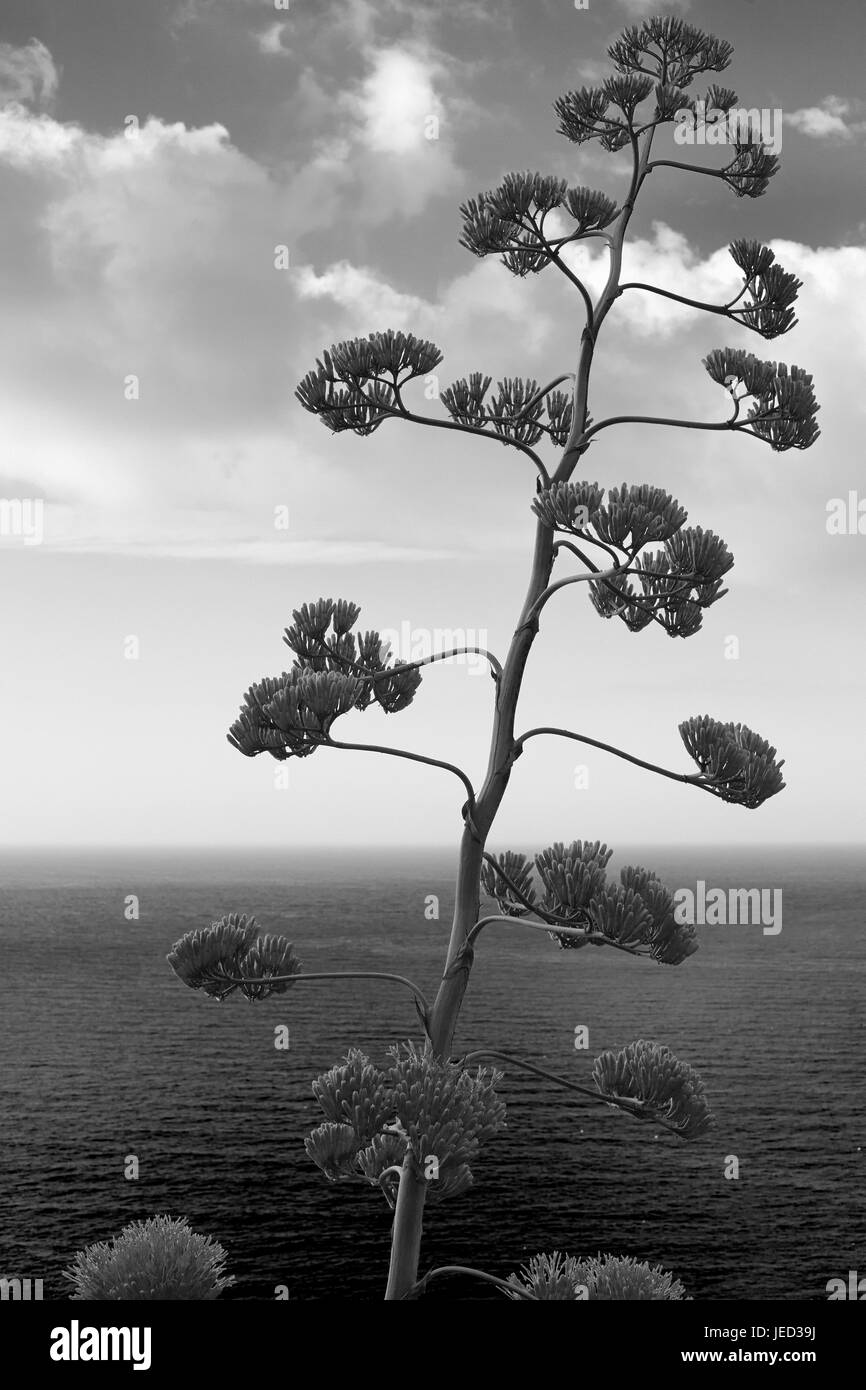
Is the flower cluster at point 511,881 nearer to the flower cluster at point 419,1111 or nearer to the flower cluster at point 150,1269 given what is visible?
the flower cluster at point 419,1111

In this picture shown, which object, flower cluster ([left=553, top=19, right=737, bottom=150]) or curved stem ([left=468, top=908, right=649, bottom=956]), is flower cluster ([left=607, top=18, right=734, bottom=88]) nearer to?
flower cluster ([left=553, top=19, right=737, bottom=150])

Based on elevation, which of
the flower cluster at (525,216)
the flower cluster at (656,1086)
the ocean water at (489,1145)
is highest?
the flower cluster at (525,216)

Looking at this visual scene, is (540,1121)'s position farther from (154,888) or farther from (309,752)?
(154,888)

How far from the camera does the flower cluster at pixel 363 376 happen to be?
116 inches

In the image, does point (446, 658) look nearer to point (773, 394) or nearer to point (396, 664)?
point (396, 664)

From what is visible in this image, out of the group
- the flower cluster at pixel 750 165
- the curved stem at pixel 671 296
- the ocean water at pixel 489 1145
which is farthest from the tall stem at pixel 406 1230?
the ocean water at pixel 489 1145

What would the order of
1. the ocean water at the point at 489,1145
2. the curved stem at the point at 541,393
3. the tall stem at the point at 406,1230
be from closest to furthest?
the tall stem at the point at 406,1230, the curved stem at the point at 541,393, the ocean water at the point at 489,1145

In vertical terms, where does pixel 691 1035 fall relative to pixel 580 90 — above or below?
below

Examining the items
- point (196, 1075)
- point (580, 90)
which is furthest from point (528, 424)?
point (196, 1075)

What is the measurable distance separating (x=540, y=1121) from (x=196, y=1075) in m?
17.6

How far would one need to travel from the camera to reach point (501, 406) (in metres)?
3.33

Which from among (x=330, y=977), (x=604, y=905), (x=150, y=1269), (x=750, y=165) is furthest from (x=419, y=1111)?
(x=750, y=165)

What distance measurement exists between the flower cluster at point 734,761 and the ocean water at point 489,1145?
31.9 meters
